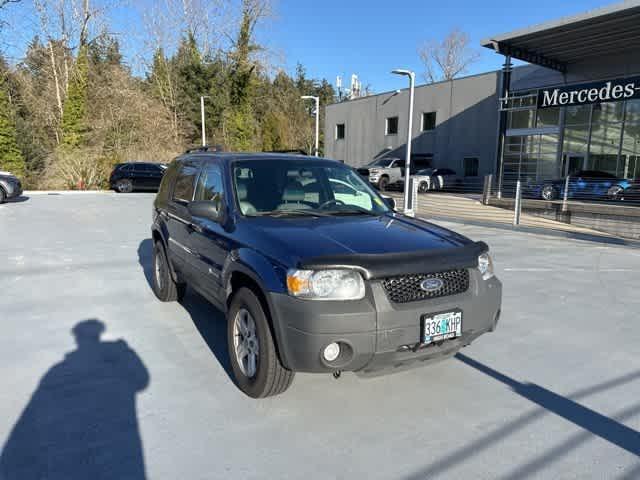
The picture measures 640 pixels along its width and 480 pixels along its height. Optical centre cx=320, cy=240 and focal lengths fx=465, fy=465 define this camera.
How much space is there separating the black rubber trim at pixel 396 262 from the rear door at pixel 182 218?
2.02 metres

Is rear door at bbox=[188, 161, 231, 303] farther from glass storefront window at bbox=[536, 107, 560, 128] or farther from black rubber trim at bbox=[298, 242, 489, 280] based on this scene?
glass storefront window at bbox=[536, 107, 560, 128]

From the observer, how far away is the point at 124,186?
78.3ft

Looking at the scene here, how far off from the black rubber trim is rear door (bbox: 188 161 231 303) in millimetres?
1058

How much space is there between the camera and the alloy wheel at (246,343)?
3.26 meters

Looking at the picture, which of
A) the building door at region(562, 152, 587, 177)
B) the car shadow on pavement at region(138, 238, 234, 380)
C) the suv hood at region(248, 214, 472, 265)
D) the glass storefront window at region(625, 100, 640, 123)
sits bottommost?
the car shadow on pavement at region(138, 238, 234, 380)

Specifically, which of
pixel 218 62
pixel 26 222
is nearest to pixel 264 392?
pixel 26 222

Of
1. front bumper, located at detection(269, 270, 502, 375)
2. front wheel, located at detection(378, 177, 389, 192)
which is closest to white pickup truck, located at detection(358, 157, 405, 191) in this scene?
front wheel, located at detection(378, 177, 389, 192)

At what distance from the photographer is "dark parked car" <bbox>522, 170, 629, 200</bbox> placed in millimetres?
14356

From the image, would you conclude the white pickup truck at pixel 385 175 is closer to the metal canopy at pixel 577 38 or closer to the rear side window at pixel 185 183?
the metal canopy at pixel 577 38

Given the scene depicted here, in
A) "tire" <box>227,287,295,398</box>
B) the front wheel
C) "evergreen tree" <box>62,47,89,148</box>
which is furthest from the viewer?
"evergreen tree" <box>62,47,89,148</box>

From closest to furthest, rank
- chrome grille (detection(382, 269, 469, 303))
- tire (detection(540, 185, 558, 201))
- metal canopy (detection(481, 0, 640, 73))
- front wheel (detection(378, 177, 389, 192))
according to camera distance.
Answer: chrome grille (detection(382, 269, 469, 303))
tire (detection(540, 185, 558, 201))
metal canopy (detection(481, 0, 640, 73))
front wheel (detection(378, 177, 389, 192))

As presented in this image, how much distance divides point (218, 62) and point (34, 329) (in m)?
41.9

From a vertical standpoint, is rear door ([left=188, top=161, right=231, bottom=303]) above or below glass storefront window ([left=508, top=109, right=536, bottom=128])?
below

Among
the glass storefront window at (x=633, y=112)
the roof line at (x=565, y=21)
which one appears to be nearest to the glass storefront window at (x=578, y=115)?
the glass storefront window at (x=633, y=112)
